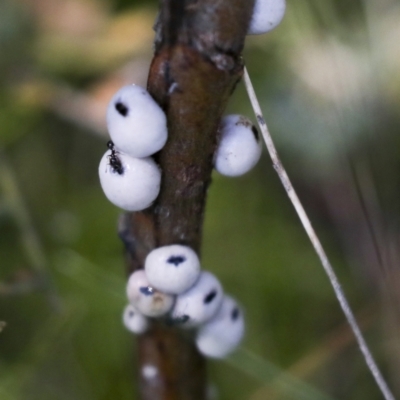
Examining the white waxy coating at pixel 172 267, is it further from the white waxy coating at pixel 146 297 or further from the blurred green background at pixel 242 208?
the blurred green background at pixel 242 208

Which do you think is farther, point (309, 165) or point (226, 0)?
point (309, 165)

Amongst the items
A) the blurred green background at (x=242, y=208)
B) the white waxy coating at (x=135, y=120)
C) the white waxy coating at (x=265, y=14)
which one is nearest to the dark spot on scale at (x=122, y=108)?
the white waxy coating at (x=135, y=120)

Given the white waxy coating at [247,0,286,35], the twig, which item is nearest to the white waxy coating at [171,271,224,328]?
the twig

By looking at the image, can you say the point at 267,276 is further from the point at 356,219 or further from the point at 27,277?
the point at 27,277

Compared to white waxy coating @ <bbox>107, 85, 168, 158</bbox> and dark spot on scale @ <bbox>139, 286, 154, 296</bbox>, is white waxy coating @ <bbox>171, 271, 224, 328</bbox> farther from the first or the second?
white waxy coating @ <bbox>107, 85, 168, 158</bbox>

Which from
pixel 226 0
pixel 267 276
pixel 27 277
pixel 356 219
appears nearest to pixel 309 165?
pixel 356 219

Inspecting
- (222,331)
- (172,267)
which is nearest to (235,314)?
(222,331)
